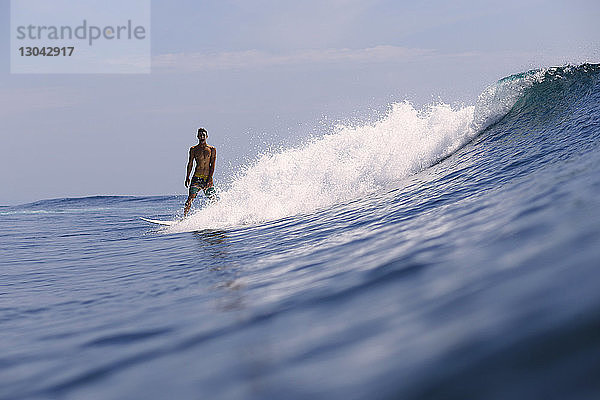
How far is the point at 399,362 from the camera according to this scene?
1582mm

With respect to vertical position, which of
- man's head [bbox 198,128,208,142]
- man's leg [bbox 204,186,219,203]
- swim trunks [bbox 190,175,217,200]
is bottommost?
man's leg [bbox 204,186,219,203]

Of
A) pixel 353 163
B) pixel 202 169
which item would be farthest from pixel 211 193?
pixel 353 163

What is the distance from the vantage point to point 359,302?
244cm

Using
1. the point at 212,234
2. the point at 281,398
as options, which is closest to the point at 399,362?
the point at 281,398

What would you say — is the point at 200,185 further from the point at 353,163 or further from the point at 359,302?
the point at 359,302

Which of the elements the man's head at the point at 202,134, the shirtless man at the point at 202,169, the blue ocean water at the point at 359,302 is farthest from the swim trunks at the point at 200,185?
the blue ocean water at the point at 359,302

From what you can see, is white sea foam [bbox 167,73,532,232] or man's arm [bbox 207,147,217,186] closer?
white sea foam [bbox 167,73,532,232]

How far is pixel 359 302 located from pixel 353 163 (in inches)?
308

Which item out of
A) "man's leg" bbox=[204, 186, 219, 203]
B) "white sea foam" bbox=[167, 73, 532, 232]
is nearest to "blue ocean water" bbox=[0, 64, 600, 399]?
"white sea foam" bbox=[167, 73, 532, 232]

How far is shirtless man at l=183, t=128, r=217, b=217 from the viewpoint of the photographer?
37.2 feet

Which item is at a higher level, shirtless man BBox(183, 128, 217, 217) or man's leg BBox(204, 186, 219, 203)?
shirtless man BBox(183, 128, 217, 217)

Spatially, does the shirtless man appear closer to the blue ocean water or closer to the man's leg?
the man's leg

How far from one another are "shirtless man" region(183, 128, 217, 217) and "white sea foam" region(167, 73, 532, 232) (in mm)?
480

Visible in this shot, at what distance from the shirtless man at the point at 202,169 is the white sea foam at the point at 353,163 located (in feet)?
1.57
